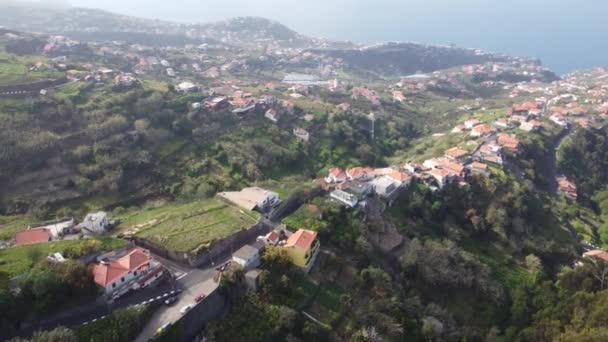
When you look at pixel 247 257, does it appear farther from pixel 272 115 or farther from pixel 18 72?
pixel 18 72

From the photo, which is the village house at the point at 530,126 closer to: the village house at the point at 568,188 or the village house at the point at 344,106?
the village house at the point at 568,188

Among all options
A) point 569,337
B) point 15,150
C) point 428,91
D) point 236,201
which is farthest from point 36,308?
point 428,91

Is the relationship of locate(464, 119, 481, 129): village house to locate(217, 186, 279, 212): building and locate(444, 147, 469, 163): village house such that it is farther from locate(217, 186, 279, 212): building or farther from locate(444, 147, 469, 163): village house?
locate(217, 186, 279, 212): building

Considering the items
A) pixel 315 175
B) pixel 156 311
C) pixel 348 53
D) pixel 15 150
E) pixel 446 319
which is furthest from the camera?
pixel 348 53

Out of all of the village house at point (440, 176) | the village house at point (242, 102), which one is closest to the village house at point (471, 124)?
the village house at point (440, 176)

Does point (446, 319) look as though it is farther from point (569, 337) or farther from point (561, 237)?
point (561, 237)

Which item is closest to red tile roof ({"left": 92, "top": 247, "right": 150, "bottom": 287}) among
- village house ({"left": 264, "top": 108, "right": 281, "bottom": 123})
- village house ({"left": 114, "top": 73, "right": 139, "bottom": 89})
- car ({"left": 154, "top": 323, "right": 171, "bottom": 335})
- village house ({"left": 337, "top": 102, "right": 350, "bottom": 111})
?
car ({"left": 154, "top": 323, "right": 171, "bottom": 335})
